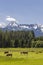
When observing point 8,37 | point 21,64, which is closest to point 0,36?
point 8,37

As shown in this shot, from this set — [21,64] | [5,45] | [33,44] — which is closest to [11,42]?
[5,45]

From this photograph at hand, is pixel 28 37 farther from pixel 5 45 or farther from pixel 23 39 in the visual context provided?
pixel 5 45

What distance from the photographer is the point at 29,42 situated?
15562cm

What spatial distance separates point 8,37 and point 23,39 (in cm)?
1064

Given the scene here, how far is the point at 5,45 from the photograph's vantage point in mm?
150250

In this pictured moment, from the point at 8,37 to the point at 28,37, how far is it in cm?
1744

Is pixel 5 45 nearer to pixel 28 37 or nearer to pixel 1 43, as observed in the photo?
pixel 1 43

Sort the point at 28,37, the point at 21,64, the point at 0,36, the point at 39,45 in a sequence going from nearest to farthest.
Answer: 1. the point at 21,64
2. the point at 39,45
3. the point at 0,36
4. the point at 28,37

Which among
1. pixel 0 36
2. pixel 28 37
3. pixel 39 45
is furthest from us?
pixel 28 37

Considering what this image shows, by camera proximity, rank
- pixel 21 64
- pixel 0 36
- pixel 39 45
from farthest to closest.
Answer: pixel 0 36 < pixel 39 45 < pixel 21 64

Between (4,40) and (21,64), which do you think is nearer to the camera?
(21,64)

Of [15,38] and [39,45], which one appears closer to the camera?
[39,45]

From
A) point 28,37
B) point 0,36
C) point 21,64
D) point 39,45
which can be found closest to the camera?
point 21,64

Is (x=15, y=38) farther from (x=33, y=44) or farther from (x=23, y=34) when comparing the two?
(x=33, y=44)
